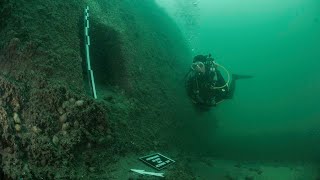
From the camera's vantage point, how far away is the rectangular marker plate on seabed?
4.40 meters

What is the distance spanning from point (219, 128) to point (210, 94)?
169 cm

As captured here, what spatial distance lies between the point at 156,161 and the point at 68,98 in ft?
5.78

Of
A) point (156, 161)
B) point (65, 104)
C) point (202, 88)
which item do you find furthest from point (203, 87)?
point (65, 104)

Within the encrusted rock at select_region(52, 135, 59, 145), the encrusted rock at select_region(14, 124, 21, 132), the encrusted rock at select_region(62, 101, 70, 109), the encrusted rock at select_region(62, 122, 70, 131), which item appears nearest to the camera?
the encrusted rock at select_region(14, 124, 21, 132)

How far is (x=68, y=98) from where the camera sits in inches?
154

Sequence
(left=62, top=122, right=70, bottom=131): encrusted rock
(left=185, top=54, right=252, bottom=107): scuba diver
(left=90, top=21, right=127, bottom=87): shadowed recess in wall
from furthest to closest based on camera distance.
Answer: (left=185, top=54, right=252, bottom=107): scuba diver, (left=90, top=21, right=127, bottom=87): shadowed recess in wall, (left=62, top=122, right=70, bottom=131): encrusted rock

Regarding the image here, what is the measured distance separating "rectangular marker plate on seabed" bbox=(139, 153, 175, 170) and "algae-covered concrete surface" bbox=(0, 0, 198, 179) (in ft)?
0.83

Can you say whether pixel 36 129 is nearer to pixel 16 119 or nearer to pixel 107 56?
pixel 16 119

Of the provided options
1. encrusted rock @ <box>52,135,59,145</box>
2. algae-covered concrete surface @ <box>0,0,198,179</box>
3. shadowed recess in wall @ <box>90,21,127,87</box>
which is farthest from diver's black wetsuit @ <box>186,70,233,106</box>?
encrusted rock @ <box>52,135,59,145</box>

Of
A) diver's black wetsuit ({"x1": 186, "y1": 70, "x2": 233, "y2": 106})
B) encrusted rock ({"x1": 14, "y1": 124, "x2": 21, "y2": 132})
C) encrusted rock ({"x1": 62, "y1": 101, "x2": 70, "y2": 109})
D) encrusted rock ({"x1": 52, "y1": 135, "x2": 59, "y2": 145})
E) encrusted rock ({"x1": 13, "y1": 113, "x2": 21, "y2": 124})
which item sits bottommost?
encrusted rock ({"x1": 52, "y1": 135, "x2": 59, "y2": 145})

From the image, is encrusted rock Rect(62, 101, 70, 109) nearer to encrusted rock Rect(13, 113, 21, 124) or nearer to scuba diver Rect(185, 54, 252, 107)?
encrusted rock Rect(13, 113, 21, 124)

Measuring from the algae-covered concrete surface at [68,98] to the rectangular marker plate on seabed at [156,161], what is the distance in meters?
0.25

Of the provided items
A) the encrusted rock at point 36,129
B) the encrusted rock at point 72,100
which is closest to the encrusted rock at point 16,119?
the encrusted rock at point 36,129

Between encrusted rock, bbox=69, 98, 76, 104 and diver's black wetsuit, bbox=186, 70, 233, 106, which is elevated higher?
diver's black wetsuit, bbox=186, 70, 233, 106
